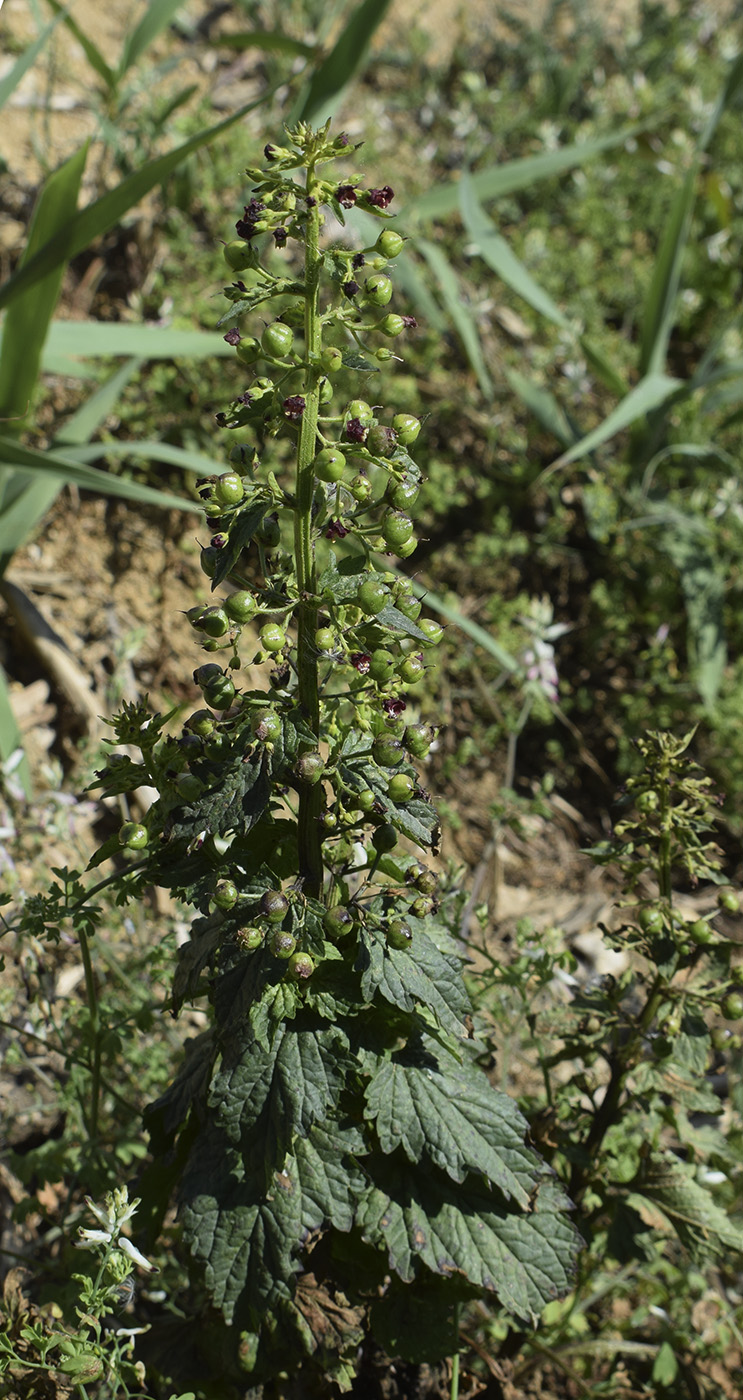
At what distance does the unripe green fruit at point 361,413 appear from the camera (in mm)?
1291

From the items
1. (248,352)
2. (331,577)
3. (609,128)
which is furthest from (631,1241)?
(609,128)

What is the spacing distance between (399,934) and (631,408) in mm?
2815

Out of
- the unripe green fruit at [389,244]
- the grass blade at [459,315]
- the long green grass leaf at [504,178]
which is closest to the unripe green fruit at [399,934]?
the unripe green fruit at [389,244]

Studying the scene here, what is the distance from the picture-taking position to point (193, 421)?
3826 millimetres

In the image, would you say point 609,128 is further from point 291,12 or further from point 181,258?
point 181,258

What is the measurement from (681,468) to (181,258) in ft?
7.12

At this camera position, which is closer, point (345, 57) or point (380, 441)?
point (380, 441)

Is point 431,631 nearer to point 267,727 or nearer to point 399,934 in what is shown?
point 267,727

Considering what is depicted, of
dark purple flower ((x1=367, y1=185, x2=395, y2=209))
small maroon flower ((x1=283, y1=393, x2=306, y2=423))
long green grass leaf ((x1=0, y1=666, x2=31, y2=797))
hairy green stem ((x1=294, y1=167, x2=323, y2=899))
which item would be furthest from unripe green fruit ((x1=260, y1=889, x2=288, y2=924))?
long green grass leaf ((x1=0, y1=666, x2=31, y2=797))

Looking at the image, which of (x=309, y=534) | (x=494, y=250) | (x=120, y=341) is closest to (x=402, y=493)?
(x=309, y=534)

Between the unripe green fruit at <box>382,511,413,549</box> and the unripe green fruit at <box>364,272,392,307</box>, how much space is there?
25 centimetres

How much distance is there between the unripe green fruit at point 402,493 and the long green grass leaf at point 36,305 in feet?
5.88

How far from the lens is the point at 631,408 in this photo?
3.77m

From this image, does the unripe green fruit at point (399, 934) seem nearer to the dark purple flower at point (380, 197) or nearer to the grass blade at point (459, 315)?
the dark purple flower at point (380, 197)
